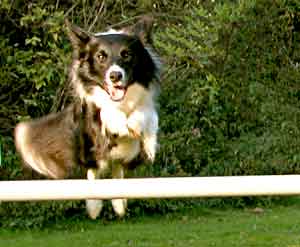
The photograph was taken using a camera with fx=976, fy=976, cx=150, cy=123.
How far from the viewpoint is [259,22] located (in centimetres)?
1257

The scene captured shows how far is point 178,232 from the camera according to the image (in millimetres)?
10688

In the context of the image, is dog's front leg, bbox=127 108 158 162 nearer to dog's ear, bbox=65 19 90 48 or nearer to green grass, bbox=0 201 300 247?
dog's ear, bbox=65 19 90 48

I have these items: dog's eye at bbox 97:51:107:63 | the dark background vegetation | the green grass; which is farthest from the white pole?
the green grass

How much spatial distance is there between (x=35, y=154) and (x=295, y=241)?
4.04 meters

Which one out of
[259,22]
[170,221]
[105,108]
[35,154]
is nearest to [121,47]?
[105,108]

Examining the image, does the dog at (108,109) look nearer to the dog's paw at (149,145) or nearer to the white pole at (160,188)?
the dog's paw at (149,145)

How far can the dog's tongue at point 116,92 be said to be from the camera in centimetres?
635

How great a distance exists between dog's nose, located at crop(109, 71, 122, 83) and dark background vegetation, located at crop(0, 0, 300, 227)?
123 inches

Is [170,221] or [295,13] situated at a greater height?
[295,13]

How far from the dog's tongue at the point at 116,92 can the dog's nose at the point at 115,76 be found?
10cm

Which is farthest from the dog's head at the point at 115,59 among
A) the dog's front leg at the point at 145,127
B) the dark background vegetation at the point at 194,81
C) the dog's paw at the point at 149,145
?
the dark background vegetation at the point at 194,81

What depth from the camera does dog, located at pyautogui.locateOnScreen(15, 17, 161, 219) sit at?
6.33 m

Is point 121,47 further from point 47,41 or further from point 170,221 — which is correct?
point 170,221

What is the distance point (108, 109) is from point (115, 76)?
11.6 inches
